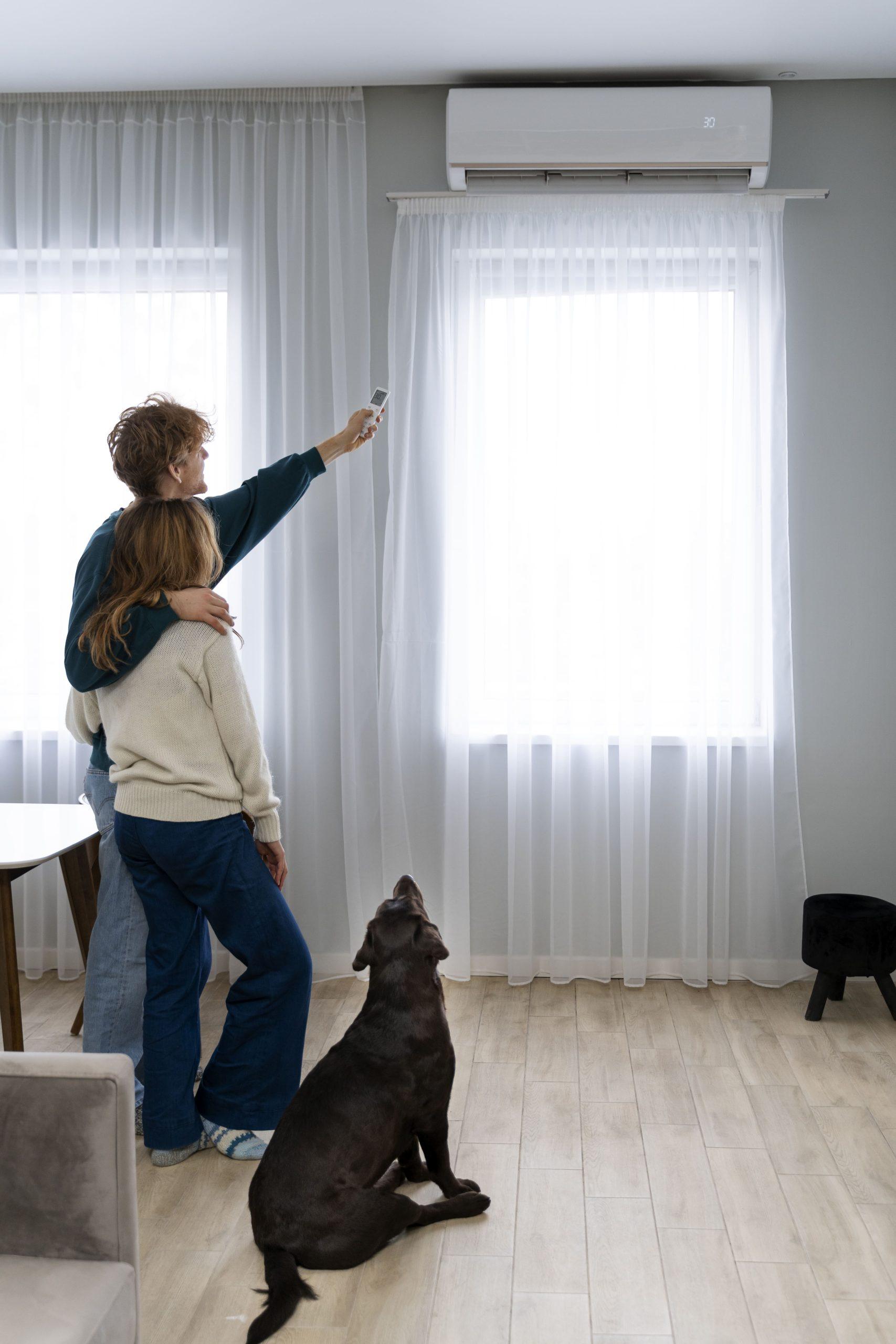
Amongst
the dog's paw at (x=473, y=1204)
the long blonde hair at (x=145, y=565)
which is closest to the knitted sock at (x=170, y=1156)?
the dog's paw at (x=473, y=1204)

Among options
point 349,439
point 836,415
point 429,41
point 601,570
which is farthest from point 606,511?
point 429,41

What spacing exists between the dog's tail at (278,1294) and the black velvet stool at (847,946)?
1813 millimetres

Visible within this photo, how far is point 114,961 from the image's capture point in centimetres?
244

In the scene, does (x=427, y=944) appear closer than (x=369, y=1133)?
No

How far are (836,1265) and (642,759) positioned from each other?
1.62 m

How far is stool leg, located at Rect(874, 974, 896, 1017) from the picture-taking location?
10.1 ft

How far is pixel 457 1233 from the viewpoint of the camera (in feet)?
6.81

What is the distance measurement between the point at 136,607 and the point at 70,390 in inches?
61.8

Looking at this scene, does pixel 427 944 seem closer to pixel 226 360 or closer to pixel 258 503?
pixel 258 503

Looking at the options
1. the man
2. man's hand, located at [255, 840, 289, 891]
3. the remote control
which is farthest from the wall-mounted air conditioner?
man's hand, located at [255, 840, 289, 891]

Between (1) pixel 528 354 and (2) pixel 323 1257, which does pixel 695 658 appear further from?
(2) pixel 323 1257

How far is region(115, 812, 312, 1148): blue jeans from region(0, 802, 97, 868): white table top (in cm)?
27

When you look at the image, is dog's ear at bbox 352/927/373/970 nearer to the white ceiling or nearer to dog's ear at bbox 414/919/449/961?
dog's ear at bbox 414/919/449/961

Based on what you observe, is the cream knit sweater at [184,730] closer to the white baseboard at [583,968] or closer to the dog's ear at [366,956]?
the dog's ear at [366,956]
